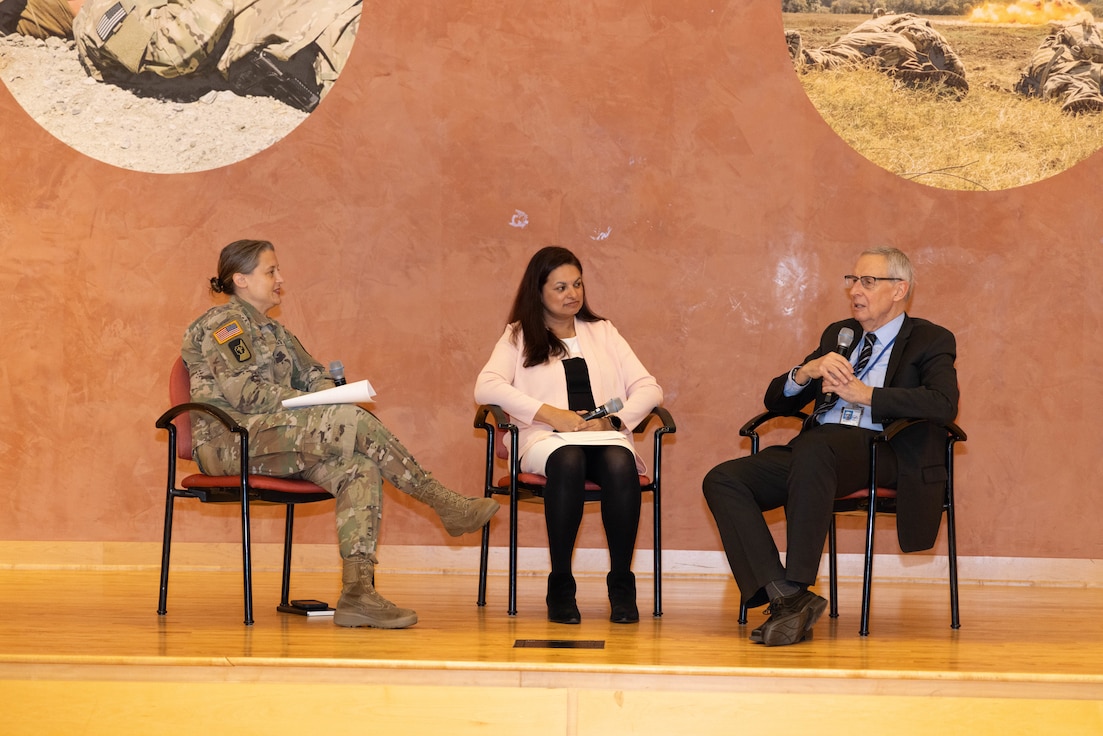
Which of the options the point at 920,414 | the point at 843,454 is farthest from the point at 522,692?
the point at 920,414

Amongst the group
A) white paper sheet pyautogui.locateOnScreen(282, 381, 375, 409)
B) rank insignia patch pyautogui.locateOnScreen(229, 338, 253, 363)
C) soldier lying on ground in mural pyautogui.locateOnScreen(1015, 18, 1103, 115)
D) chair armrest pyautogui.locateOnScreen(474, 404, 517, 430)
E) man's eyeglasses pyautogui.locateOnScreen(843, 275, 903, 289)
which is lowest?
chair armrest pyautogui.locateOnScreen(474, 404, 517, 430)

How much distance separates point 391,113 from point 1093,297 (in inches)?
118

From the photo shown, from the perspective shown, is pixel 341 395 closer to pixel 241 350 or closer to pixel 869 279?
pixel 241 350

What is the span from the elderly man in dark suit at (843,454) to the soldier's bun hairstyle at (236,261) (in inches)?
61.8

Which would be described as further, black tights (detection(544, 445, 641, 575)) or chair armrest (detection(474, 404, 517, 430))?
chair armrest (detection(474, 404, 517, 430))

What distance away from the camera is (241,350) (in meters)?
3.38

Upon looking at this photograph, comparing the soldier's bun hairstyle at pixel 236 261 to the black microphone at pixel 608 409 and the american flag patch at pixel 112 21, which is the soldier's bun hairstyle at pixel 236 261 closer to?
the black microphone at pixel 608 409

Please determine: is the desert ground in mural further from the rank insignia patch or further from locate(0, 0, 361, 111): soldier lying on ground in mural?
the rank insignia patch

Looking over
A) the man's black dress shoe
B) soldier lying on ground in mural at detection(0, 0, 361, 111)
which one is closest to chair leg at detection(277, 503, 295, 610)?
the man's black dress shoe

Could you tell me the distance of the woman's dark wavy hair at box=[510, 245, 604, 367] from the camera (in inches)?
150

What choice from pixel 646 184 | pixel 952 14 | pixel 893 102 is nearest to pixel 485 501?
pixel 646 184

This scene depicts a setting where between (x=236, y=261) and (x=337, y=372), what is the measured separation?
0.49 meters

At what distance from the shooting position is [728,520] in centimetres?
322

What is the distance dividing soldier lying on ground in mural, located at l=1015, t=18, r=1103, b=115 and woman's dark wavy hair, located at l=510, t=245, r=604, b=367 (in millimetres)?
2195
